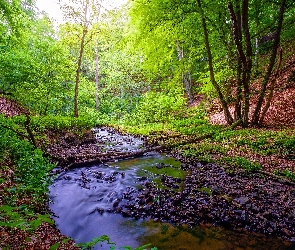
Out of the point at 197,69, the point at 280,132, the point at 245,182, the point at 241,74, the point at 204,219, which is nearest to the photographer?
the point at 204,219

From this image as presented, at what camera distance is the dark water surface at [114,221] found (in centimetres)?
466

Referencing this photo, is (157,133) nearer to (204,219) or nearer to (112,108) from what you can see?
(204,219)

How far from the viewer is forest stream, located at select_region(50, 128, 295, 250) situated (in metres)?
4.82

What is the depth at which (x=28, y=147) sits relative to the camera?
284 inches

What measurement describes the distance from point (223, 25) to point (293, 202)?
10.4m

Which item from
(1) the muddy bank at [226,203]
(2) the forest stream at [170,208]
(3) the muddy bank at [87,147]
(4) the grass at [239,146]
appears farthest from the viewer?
(3) the muddy bank at [87,147]

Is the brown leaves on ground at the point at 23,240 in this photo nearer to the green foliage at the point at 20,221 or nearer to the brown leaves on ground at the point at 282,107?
the green foliage at the point at 20,221

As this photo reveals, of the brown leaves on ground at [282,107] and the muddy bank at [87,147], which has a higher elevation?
the brown leaves on ground at [282,107]

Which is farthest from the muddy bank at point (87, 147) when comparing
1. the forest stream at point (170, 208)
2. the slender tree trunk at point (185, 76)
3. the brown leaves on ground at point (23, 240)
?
the slender tree trunk at point (185, 76)

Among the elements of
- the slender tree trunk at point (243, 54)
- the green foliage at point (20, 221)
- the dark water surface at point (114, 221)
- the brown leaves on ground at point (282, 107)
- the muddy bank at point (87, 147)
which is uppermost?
the slender tree trunk at point (243, 54)

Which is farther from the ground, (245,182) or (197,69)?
(197,69)

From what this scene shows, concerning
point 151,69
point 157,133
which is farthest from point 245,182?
point 151,69

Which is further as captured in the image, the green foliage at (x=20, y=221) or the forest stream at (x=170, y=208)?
the forest stream at (x=170, y=208)

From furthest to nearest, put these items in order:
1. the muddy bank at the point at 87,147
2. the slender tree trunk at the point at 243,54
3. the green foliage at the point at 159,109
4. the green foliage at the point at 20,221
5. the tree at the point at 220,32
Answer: the green foliage at the point at 159,109 < the slender tree trunk at the point at 243,54 < the tree at the point at 220,32 < the muddy bank at the point at 87,147 < the green foliage at the point at 20,221
